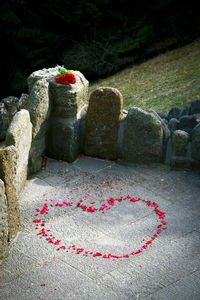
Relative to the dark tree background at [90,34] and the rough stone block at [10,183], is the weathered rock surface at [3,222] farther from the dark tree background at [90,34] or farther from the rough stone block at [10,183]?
the dark tree background at [90,34]

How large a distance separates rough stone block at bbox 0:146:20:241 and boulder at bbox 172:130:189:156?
9.09 ft

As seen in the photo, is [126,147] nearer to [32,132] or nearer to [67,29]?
[32,132]

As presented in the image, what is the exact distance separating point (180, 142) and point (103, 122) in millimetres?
1364

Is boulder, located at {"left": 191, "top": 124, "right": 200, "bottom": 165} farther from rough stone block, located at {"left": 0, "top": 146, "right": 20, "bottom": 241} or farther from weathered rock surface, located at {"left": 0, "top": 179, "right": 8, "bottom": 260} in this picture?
weathered rock surface, located at {"left": 0, "top": 179, "right": 8, "bottom": 260}

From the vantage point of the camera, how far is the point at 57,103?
7.30 meters

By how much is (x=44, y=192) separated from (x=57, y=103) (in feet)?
5.15

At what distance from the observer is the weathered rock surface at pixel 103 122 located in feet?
24.0

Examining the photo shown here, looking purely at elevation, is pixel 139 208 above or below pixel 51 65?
below

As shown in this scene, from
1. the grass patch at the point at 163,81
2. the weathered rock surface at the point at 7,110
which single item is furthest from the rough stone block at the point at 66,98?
the grass patch at the point at 163,81

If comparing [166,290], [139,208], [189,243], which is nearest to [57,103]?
[139,208]

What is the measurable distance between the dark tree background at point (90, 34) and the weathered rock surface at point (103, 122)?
490 cm

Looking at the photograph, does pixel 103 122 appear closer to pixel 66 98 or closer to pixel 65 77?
pixel 66 98

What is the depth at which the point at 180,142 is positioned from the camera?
7145mm

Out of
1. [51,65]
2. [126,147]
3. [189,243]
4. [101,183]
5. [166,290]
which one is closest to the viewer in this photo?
[166,290]
